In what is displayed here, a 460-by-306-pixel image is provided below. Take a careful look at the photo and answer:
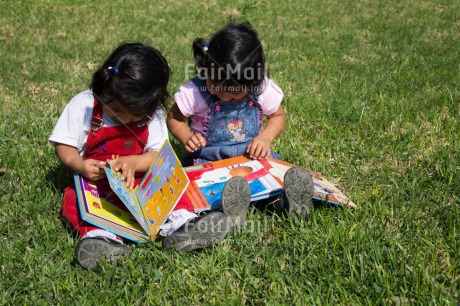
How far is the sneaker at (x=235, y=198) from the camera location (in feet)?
8.53

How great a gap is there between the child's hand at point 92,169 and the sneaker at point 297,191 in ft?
3.19

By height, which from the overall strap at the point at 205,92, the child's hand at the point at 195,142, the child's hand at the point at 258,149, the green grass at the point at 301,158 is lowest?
the green grass at the point at 301,158

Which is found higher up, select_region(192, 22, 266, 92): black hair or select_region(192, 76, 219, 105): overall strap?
select_region(192, 22, 266, 92): black hair

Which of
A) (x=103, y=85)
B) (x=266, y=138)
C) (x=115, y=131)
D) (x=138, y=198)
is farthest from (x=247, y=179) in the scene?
(x=103, y=85)

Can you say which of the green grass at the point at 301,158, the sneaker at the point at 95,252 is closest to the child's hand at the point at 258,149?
the green grass at the point at 301,158

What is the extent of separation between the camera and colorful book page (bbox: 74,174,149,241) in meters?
2.50

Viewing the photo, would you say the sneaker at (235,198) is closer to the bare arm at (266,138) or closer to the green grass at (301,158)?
the green grass at (301,158)

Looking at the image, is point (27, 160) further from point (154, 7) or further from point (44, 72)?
point (154, 7)

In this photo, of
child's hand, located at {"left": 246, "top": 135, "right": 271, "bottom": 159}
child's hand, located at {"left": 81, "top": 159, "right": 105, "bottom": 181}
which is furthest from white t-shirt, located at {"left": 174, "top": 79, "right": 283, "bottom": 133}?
child's hand, located at {"left": 81, "top": 159, "right": 105, "bottom": 181}

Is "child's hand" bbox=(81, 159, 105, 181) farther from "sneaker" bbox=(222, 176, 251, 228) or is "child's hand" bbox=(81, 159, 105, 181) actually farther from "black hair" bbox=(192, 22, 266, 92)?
"black hair" bbox=(192, 22, 266, 92)

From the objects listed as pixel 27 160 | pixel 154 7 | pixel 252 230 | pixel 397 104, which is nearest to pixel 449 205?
pixel 252 230

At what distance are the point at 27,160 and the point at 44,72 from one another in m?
1.81

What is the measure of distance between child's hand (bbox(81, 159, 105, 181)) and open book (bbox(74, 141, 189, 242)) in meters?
0.05

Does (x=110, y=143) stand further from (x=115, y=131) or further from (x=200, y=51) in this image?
(x=200, y=51)
